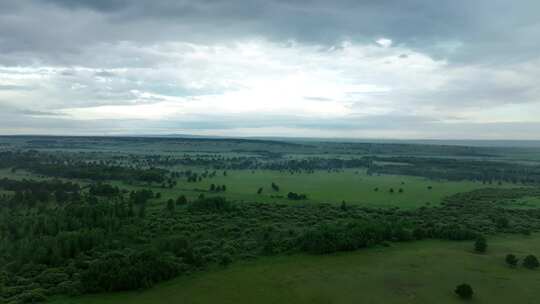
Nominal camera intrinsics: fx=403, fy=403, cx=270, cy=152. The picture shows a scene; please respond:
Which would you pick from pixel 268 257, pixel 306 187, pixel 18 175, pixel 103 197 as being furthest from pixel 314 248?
pixel 18 175

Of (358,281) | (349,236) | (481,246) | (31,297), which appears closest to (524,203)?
(481,246)

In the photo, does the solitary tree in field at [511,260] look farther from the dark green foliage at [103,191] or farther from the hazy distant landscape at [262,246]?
the dark green foliage at [103,191]

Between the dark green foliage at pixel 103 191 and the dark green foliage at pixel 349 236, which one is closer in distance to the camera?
the dark green foliage at pixel 349 236

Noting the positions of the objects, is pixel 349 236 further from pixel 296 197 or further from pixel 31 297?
pixel 296 197

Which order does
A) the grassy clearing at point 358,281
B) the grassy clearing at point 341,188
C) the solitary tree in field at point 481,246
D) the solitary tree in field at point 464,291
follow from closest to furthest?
1. the solitary tree in field at point 464,291
2. the grassy clearing at point 358,281
3. the solitary tree in field at point 481,246
4. the grassy clearing at point 341,188

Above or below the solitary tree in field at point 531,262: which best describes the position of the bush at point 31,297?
below

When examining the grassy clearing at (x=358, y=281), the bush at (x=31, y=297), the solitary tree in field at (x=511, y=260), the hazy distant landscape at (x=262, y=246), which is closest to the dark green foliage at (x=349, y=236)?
the hazy distant landscape at (x=262, y=246)

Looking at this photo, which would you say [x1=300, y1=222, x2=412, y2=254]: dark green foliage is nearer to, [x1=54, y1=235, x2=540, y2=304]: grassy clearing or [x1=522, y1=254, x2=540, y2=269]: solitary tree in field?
[x1=54, y1=235, x2=540, y2=304]: grassy clearing
